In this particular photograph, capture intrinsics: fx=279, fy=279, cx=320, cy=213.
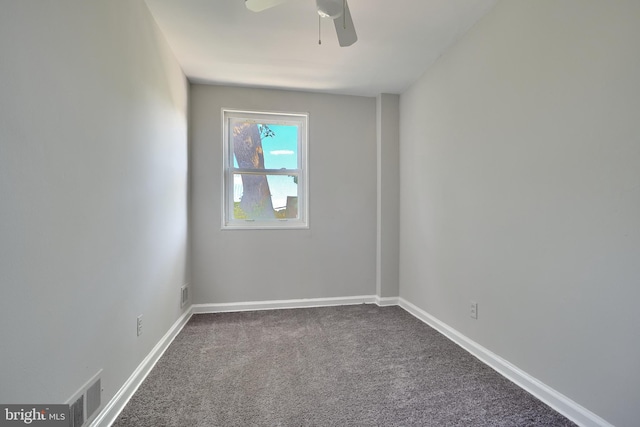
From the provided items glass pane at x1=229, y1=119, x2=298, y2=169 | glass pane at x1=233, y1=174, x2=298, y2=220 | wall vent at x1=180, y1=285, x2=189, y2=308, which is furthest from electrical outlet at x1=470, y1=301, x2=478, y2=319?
wall vent at x1=180, y1=285, x2=189, y2=308

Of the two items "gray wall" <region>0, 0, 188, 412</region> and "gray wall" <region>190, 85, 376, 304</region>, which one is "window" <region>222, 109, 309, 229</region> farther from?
"gray wall" <region>0, 0, 188, 412</region>

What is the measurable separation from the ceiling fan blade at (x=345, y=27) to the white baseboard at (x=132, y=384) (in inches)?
91.8

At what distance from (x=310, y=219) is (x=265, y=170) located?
0.74 m

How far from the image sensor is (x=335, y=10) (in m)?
1.47

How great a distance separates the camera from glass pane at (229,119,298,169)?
3.06 meters

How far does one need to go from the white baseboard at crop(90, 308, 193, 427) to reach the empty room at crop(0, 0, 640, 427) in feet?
0.05

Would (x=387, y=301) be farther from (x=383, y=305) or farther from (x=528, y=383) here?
(x=528, y=383)

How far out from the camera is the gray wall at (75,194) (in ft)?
2.92

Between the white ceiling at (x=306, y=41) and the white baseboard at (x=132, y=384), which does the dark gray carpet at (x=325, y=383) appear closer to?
the white baseboard at (x=132, y=384)

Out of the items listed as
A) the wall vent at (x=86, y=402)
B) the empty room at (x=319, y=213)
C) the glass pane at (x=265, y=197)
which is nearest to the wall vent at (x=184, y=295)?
the empty room at (x=319, y=213)

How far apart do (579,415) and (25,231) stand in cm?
246

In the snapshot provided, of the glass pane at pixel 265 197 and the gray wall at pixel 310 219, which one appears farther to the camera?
the glass pane at pixel 265 197

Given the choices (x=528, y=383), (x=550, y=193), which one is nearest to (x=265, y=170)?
(x=550, y=193)

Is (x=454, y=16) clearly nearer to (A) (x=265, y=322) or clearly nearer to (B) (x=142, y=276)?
(B) (x=142, y=276)
